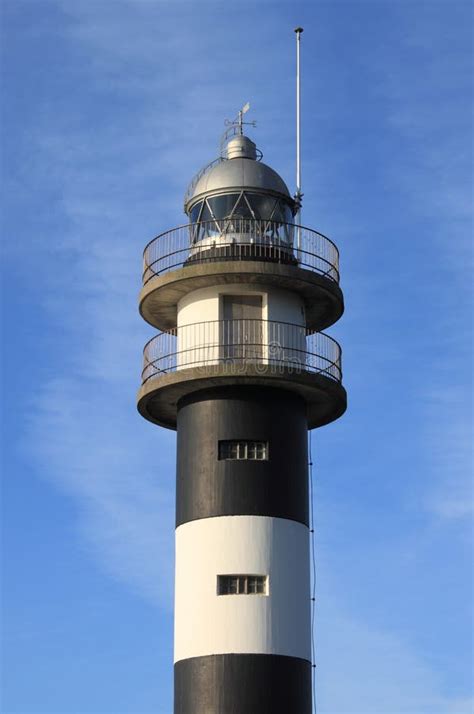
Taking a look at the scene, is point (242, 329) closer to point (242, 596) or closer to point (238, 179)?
point (238, 179)

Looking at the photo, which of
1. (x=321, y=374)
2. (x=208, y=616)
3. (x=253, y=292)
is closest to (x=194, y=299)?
(x=253, y=292)

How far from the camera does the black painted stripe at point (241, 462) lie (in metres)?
36.8

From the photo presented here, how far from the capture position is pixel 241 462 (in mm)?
37094

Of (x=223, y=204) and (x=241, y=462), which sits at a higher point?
(x=223, y=204)

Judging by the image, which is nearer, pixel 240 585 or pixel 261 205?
pixel 240 585

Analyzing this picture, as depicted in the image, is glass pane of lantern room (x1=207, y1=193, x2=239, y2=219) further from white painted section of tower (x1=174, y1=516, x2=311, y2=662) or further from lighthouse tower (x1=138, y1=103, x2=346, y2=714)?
white painted section of tower (x1=174, y1=516, x2=311, y2=662)

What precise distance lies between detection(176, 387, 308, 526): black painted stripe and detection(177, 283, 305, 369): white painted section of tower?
41.4 inches

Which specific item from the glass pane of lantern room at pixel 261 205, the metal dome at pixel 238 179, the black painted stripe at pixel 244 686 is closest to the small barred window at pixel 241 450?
the black painted stripe at pixel 244 686

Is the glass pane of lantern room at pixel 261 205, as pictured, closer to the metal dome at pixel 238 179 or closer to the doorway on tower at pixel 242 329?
the metal dome at pixel 238 179

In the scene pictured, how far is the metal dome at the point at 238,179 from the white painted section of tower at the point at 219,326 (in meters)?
3.09

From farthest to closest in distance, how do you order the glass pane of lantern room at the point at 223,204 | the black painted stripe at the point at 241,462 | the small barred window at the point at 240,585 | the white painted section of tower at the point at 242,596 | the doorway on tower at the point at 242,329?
the glass pane of lantern room at the point at 223,204, the doorway on tower at the point at 242,329, the black painted stripe at the point at 241,462, the small barred window at the point at 240,585, the white painted section of tower at the point at 242,596

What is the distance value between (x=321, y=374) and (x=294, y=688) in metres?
8.43

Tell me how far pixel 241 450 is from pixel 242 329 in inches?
135

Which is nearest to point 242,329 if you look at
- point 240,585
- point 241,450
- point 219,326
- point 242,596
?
point 219,326
